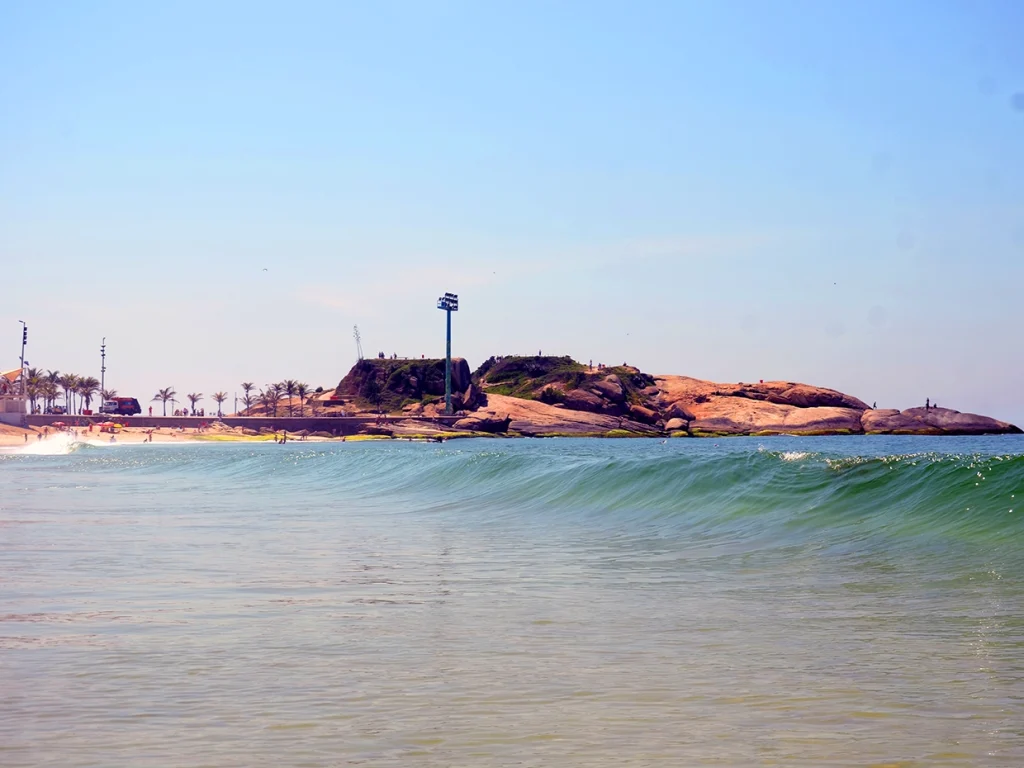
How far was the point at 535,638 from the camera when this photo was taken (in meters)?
9.67

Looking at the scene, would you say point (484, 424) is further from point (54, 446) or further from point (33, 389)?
point (54, 446)

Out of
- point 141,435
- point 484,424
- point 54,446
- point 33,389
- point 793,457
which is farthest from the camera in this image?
point 484,424

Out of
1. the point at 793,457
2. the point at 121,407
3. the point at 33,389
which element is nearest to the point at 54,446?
the point at 33,389

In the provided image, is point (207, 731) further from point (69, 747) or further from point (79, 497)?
point (79, 497)

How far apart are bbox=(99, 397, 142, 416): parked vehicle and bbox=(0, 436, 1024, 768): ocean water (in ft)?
579

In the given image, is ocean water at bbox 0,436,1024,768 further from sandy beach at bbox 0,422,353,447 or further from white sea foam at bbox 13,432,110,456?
sandy beach at bbox 0,422,353,447

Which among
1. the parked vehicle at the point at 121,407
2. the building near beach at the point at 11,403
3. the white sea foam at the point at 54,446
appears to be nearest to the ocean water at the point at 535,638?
the white sea foam at the point at 54,446

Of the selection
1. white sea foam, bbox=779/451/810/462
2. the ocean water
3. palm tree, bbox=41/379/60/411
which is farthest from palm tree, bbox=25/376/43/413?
the ocean water

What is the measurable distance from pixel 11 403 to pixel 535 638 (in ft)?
520

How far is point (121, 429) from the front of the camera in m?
152

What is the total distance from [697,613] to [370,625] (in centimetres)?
337

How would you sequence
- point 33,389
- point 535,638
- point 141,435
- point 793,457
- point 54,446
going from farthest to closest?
point 33,389, point 141,435, point 54,446, point 793,457, point 535,638

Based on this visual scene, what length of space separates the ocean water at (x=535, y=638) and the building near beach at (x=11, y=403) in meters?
138

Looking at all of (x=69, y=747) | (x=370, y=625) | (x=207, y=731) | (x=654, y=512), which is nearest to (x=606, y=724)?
(x=207, y=731)
